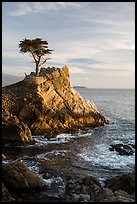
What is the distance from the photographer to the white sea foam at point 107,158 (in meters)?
19.6

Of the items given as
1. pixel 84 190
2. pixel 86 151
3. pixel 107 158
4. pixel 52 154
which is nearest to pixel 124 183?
pixel 84 190

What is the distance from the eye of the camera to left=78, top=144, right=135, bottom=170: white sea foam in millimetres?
19609

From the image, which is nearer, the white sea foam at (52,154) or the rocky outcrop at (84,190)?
the rocky outcrop at (84,190)

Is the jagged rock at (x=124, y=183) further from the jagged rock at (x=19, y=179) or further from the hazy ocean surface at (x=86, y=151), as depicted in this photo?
the jagged rock at (x=19, y=179)

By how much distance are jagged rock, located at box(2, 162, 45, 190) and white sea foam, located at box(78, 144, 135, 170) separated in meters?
7.14

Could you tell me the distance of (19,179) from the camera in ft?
44.3

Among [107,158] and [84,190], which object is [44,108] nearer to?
[107,158]

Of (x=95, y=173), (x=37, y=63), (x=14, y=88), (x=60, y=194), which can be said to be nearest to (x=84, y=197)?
(x=60, y=194)

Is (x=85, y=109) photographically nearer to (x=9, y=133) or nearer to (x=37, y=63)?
(x=37, y=63)

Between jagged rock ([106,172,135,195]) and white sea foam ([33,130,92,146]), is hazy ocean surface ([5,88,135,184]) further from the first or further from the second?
jagged rock ([106,172,135,195])

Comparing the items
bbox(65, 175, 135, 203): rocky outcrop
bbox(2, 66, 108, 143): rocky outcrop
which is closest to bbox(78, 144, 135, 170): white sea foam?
bbox(65, 175, 135, 203): rocky outcrop

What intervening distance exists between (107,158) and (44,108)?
14455 millimetres

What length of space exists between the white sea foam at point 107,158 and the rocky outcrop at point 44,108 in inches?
287

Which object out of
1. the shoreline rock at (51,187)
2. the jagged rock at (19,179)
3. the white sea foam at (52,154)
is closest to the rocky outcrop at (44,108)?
the white sea foam at (52,154)
